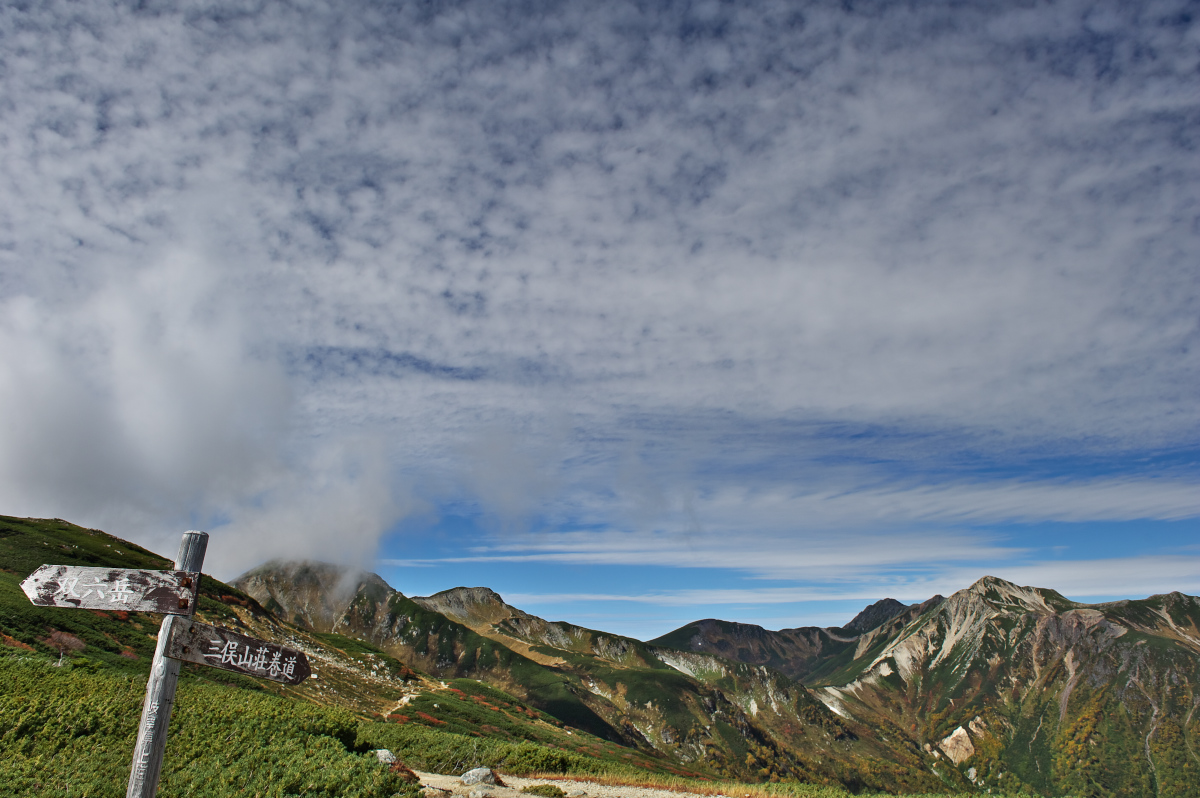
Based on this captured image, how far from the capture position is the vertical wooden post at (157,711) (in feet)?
24.8

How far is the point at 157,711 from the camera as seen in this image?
7.93 meters

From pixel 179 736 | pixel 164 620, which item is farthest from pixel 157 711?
pixel 179 736

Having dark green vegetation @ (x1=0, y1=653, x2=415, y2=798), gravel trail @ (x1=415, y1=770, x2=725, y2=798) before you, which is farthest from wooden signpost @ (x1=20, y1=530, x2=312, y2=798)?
gravel trail @ (x1=415, y1=770, x2=725, y2=798)

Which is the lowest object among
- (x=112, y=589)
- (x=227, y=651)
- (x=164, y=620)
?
(x=227, y=651)

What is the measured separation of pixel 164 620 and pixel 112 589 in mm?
1111

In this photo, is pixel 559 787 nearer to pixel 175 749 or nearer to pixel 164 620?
pixel 175 749

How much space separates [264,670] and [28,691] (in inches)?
756

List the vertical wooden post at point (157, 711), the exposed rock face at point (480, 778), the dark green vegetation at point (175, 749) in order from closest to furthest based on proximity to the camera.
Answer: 1. the vertical wooden post at point (157, 711)
2. the dark green vegetation at point (175, 749)
3. the exposed rock face at point (480, 778)

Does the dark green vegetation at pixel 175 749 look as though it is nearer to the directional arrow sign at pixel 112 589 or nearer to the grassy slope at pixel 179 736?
the grassy slope at pixel 179 736

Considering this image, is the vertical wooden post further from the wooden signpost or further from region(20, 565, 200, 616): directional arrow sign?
region(20, 565, 200, 616): directional arrow sign

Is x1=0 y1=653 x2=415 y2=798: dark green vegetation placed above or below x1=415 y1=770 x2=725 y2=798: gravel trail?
above

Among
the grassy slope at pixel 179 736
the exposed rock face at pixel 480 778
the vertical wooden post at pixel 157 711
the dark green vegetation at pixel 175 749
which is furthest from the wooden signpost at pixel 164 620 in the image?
the exposed rock face at pixel 480 778

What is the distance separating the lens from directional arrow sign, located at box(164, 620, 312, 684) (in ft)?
26.7

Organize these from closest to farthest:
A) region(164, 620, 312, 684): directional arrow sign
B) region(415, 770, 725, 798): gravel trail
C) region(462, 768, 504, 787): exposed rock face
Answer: region(164, 620, 312, 684): directional arrow sign, region(415, 770, 725, 798): gravel trail, region(462, 768, 504, 787): exposed rock face
